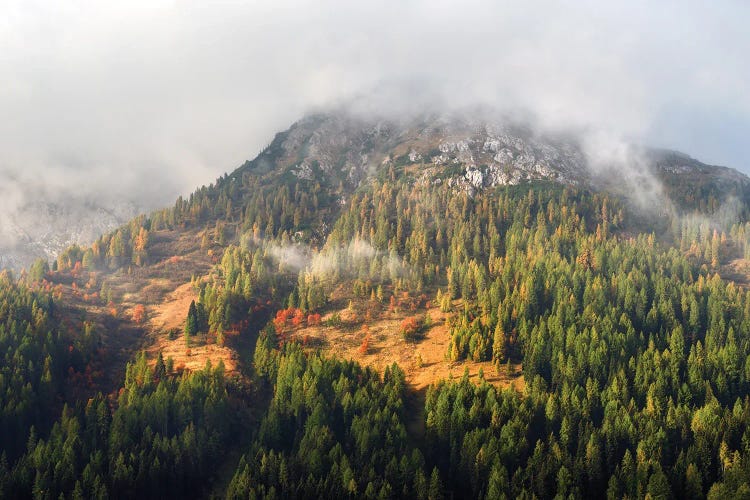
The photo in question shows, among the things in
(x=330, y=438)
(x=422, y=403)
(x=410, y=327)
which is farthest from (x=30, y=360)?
(x=410, y=327)

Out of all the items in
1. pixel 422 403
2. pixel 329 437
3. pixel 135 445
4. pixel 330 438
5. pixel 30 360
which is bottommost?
A: pixel 135 445

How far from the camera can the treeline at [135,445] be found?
117812 mm

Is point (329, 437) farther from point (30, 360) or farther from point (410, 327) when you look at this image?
point (30, 360)

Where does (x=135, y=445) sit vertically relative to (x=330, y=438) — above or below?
below

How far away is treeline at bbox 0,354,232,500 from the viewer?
118 metres

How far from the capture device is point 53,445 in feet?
419

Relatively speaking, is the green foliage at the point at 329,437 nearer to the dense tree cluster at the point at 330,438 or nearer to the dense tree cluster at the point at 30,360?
the dense tree cluster at the point at 330,438

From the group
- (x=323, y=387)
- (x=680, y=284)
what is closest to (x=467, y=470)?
(x=323, y=387)

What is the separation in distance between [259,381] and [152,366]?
3091cm

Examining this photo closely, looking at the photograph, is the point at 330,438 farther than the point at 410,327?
No

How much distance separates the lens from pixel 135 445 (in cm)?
13125

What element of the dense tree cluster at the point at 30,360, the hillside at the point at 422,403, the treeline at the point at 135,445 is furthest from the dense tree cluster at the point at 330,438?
the dense tree cluster at the point at 30,360

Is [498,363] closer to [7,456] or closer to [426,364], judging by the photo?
[426,364]

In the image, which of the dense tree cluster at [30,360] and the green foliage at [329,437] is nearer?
the green foliage at [329,437]
